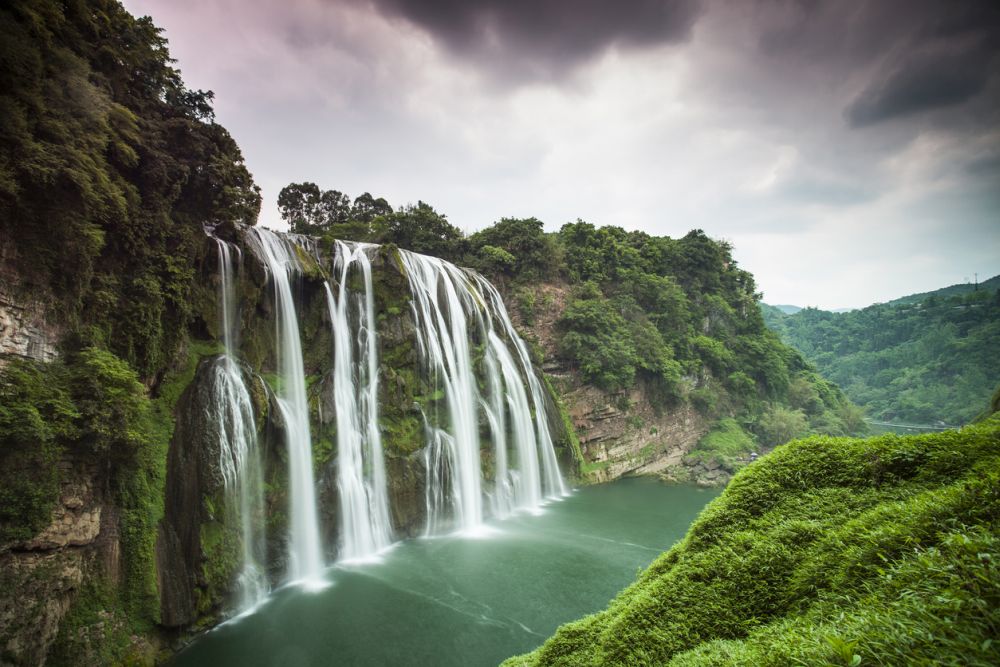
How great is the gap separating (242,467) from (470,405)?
7681 millimetres

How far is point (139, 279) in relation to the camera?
25.6ft

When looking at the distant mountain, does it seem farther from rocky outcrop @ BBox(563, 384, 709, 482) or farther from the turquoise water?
the turquoise water

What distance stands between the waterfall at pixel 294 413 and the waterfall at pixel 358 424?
2.72 feet

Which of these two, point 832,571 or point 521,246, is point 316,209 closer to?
point 521,246

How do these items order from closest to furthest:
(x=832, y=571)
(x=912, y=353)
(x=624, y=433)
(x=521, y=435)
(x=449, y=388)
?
(x=832, y=571) → (x=449, y=388) → (x=521, y=435) → (x=624, y=433) → (x=912, y=353)

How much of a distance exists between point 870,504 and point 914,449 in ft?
1.47

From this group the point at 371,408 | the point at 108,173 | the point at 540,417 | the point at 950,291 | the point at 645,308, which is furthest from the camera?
the point at 950,291

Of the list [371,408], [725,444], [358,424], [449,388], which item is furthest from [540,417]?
[725,444]

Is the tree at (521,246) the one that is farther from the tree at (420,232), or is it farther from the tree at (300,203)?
the tree at (300,203)

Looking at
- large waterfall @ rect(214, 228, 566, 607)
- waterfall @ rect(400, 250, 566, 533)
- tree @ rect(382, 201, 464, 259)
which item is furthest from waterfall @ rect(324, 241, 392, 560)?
tree @ rect(382, 201, 464, 259)

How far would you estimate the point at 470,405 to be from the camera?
15.3 meters

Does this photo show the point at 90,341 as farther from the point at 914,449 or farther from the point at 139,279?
the point at 914,449

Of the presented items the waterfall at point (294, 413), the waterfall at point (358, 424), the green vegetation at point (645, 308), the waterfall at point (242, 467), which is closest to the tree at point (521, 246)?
the green vegetation at point (645, 308)

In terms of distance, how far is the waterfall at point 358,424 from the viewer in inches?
442
